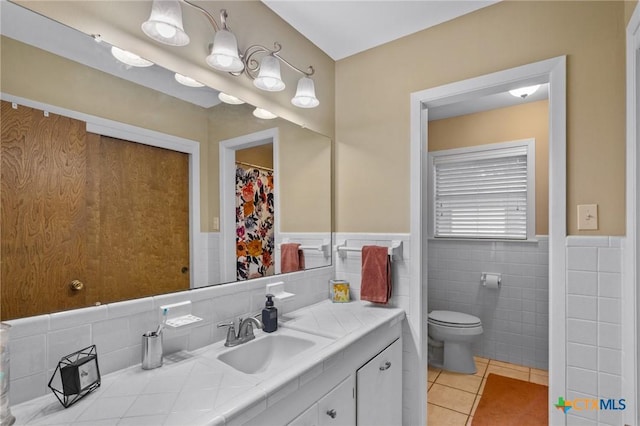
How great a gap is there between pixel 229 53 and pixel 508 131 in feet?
9.13

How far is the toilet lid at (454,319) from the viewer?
112 inches

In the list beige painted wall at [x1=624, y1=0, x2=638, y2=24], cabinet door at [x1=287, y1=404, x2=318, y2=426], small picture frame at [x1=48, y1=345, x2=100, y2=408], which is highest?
beige painted wall at [x1=624, y1=0, x2=638, y2=24]

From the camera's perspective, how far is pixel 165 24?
122 cm

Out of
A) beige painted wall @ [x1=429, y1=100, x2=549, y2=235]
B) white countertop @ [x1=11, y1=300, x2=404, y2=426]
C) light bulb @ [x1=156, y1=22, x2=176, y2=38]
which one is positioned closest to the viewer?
white countertop @ [x1=11, y1=300, x2=404, y2=426]

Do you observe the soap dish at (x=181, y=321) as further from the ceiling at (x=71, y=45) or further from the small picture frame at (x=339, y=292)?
the small picture frame at (x=339, y=292)

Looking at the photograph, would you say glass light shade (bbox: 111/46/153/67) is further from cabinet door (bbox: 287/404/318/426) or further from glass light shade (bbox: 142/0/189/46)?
cabinet door (bbox: 287/404/318/426)

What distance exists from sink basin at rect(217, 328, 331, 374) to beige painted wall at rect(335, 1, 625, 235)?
0.94 metres

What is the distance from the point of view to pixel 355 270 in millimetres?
2203

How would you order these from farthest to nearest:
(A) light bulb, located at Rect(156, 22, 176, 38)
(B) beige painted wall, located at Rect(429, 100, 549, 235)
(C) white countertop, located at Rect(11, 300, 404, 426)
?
(B) beige painted wall, located at Rect(429, 100, 549, 235), (A) light bulb, located at Rect(156, 22, 176, 38), (C) white countertop, located at Rect(11, 300, 404, 426)

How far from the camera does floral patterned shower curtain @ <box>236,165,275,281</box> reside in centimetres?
164

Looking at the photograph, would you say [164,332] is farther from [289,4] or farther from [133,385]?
[289,4]

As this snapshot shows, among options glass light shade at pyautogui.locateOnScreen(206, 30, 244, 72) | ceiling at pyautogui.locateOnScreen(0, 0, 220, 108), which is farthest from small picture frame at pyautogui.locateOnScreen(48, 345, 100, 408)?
glass light shade at pyautogui.locateOnScreen(206, 30, 244, 72)

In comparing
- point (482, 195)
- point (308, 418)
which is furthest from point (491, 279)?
point (308, 418)

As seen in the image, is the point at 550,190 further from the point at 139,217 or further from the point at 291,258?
the point at 139,217
